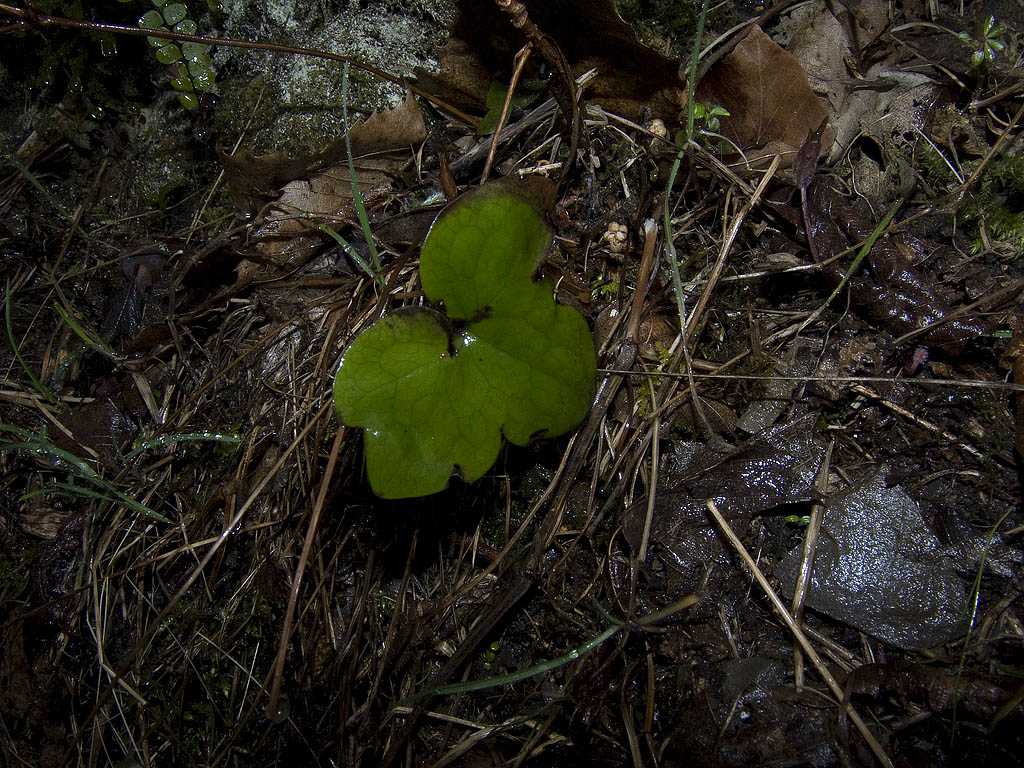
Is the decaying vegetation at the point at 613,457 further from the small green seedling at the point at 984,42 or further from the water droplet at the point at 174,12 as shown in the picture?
the water droplet at the point at 174,12

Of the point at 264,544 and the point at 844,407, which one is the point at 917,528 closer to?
the point at 844,407

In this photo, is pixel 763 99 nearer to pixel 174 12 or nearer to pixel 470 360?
pixel 470 360

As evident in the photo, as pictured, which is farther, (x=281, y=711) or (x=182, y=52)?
(x=182, y=52)

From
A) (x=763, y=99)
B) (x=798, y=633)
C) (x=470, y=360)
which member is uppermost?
(x=763, y=99)

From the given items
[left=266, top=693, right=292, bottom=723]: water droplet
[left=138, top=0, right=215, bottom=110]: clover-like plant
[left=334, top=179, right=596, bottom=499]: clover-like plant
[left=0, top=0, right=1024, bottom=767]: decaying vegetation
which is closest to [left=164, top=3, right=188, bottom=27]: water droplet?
[left=138, top=0, right=215, bottom=110]: clover-like plant

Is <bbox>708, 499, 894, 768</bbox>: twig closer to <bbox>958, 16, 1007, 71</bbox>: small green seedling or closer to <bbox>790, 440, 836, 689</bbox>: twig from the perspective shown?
<bbox>790, 440, 836, 689</bbox>: twig

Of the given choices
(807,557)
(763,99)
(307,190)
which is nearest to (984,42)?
(763,99)

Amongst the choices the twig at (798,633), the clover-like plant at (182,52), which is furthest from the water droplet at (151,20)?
the twig at (798,633)
